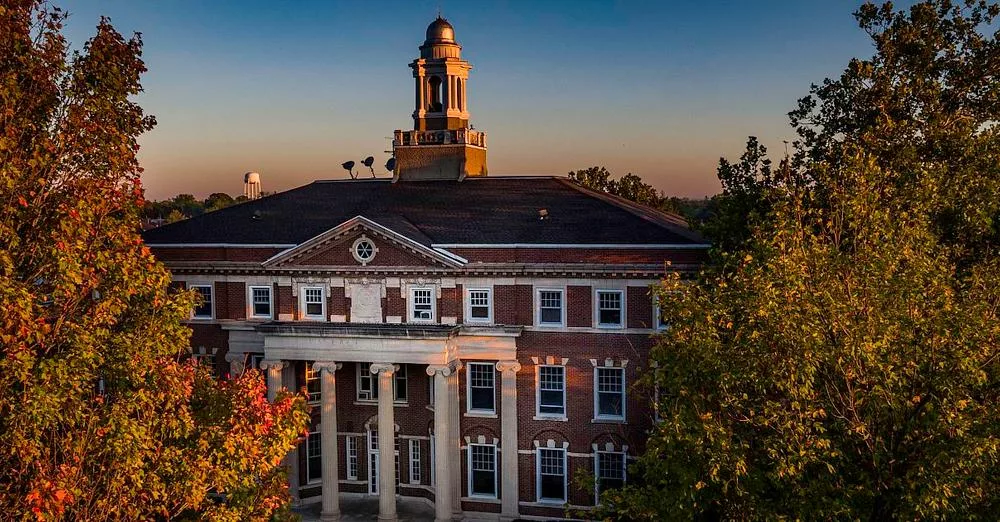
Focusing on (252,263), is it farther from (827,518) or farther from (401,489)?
(827,518)

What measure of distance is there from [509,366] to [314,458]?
11.0 m

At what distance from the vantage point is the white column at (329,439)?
1469 inches

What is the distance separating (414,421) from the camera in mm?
40188

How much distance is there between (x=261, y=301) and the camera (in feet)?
130

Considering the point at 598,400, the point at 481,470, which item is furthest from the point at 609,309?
the point at 481,470

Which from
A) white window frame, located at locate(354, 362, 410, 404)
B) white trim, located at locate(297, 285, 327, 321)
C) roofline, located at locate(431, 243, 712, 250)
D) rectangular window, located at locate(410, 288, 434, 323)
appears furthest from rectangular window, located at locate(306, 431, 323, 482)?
roofline, located at locate(431, 243, 712, 250)

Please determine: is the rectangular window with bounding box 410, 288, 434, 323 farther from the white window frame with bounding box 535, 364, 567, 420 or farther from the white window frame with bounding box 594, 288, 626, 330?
the white window frame with bounding box 594, 288, 626, 330

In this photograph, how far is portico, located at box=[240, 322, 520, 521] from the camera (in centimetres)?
3638

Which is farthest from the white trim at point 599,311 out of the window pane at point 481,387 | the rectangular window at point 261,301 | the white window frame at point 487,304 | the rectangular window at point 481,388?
the rectangular window at point 261,301

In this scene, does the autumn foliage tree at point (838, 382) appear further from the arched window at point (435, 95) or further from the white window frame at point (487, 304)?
the arched window at point (435, 95)

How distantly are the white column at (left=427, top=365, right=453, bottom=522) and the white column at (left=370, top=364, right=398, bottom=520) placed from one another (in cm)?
182

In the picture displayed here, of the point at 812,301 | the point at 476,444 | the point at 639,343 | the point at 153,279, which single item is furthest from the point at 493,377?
the point at 153,279

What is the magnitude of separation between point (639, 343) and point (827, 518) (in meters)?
17.4

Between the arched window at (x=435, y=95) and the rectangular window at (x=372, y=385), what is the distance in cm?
1615
